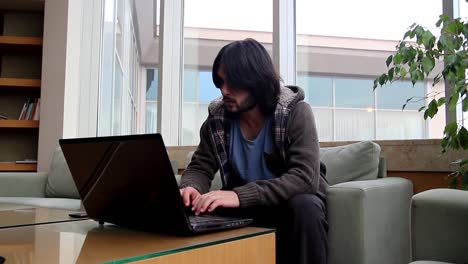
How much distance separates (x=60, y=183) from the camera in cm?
314

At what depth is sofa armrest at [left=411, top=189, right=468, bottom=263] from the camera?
1142 millimetres

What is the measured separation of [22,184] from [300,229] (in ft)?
8.66

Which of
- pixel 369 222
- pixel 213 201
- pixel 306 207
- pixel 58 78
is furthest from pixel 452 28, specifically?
pixel 58 78

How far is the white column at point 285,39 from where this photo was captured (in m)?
2.94

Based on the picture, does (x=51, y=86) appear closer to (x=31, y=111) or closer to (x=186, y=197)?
(x=31, y=111)

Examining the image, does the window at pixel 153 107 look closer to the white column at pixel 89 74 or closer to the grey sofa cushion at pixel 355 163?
the white column at pixel 89 74

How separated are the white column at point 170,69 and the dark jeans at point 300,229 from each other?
2350mm

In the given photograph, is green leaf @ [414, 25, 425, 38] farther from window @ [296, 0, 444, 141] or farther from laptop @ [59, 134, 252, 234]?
laptop @ [59, 134, 252, 234]

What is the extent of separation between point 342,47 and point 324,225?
5.90 ft

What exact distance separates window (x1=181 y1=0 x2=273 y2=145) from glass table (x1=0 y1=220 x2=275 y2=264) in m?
2.53

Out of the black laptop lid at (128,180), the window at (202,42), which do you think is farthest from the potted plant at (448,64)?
the window at (202,42)

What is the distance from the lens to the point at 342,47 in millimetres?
2803

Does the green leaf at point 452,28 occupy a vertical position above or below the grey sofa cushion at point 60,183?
above

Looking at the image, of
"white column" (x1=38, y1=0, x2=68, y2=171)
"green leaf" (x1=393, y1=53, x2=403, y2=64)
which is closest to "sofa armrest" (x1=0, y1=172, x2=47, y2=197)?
"white column" (x1=38, y1=0, x2=68, y2=171)
